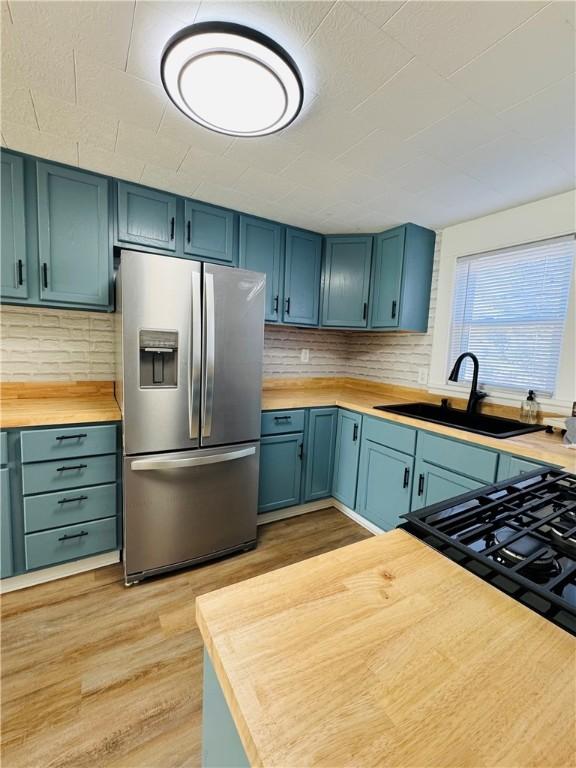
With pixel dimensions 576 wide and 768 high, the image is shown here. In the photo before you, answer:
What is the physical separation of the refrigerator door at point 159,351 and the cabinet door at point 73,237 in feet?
1.39

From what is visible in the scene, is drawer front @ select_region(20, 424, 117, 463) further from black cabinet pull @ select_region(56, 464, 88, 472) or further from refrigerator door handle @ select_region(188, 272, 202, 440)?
refrigerator door handle @ select_region(188, 272, 202, 440)

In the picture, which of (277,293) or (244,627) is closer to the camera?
(244,627)

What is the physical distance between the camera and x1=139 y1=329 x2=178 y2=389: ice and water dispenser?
70.2 inches

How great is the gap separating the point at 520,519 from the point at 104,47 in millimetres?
1861

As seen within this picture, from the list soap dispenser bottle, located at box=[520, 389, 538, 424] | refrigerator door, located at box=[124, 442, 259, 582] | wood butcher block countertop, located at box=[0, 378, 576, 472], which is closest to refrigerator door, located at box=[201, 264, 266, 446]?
refrigerator door, located at box=[124, 442, 259, 582]

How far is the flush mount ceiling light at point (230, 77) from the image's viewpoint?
3.45 ft

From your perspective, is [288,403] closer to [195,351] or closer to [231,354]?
[231,354]

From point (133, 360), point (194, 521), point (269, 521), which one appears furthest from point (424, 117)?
point (269, 521)

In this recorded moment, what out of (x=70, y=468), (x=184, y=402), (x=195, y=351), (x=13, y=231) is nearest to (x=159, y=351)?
(x=195, y=351)

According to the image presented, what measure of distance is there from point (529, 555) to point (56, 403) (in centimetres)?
236

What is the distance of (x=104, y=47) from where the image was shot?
3.72 ft

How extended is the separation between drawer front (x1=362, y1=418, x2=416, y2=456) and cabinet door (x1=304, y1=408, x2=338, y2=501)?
313 millimetres

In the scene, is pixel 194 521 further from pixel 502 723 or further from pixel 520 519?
pixel 502 723

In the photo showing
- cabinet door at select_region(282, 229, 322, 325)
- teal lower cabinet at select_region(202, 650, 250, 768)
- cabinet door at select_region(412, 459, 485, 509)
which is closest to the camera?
teal lower cabinet at select_region(202, 650, 250, 768)
